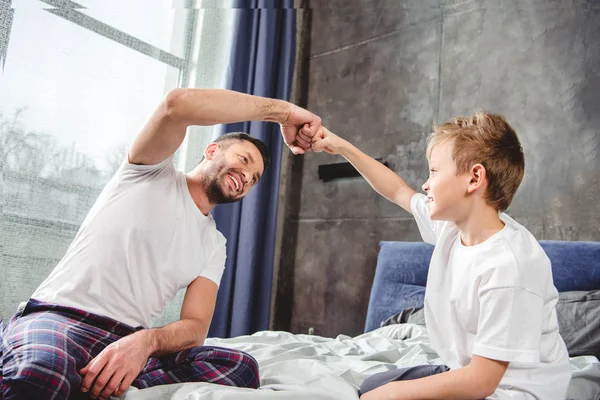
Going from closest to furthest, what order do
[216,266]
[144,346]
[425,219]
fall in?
[144,346], [425,219], [216,266]

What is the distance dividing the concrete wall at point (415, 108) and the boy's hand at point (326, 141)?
142 centimetres

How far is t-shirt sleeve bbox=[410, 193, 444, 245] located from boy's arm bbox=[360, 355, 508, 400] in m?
0.47

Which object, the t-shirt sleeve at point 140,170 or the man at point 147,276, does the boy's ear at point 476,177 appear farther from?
the t-shirt sleeve at point 140,170

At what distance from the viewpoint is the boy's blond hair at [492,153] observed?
1.32 m

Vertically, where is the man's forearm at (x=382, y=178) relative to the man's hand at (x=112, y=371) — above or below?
above

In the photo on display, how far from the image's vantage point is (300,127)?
1.84 m

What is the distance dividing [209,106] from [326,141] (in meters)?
0.51

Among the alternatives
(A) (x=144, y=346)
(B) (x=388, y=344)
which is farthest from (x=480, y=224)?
(B) (x=388, y=344)

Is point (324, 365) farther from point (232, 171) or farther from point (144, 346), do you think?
point (232, 171)

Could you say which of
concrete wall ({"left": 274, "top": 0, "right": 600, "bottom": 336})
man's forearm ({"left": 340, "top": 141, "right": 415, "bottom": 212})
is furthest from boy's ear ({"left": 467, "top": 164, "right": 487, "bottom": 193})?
concrete wall ({"left": 274, "top": 0, "right": 600, "bottom": 336})

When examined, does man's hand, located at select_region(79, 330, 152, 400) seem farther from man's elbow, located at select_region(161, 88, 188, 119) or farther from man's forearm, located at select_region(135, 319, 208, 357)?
man's elbow, located at select_region(161, 88, 188, 119)

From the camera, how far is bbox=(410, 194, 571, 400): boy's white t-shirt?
109 centimetres

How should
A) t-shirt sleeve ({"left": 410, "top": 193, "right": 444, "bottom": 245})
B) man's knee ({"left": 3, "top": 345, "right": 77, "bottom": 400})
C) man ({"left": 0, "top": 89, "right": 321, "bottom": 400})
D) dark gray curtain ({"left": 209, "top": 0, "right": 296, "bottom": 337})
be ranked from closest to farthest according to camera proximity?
1. man's knee ({"left": 3, "top": 345, "right": 77, "bottom": 400})
2. man ({"left": 0, "top": 89, "right": 321, "bottom": 400})
3. t-shirt sleeve ({"left": 410, "top": 193, "right": 444, "bottom": 245})
4. dark gray curtain ({"left": 209, "top": 0, "right": 296, "bottom": 337})

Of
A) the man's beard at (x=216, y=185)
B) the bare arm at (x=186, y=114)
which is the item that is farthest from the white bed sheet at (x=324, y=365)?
the bare arm at (x=186, y=114)
